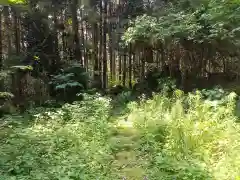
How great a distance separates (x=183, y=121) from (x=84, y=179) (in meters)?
1.81

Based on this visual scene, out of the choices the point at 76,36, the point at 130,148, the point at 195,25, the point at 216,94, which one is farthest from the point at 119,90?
the point at 130,148

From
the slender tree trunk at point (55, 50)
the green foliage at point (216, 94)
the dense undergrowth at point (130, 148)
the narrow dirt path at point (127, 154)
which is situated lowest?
the narrow dirt path at point (127, 154)

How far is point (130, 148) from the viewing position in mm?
4797

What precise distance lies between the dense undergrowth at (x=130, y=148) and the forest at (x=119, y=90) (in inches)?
0.6

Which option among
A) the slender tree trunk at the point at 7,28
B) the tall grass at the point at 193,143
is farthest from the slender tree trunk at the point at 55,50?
the tall grass at the point at 193,143

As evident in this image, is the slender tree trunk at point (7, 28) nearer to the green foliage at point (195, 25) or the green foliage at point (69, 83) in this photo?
the green foliage at point (69, 83)

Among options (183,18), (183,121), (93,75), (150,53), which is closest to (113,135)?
(183,121)

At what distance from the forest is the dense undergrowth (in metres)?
0.02

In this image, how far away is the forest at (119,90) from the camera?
387cm

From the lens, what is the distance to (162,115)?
5215 mm

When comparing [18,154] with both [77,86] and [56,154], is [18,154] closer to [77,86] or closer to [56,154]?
[56,154]

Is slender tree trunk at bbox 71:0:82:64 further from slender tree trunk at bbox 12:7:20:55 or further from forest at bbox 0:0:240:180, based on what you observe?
slender tree trunk at bbox 12:7:20:55

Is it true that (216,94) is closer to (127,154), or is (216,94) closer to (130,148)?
(130,148)

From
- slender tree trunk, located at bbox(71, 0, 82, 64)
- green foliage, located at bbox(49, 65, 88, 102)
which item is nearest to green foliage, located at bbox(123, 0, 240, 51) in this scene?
green foliage, located at bbox(49, 65, 88, 102)
